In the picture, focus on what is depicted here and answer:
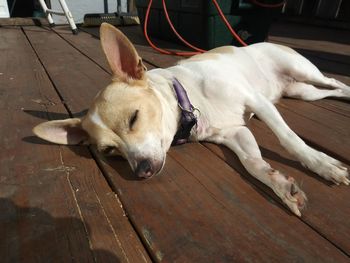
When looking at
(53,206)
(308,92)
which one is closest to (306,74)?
(308,92)

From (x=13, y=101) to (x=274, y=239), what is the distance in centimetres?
211

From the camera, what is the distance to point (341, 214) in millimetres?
1186

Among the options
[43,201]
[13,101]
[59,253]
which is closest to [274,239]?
[59,253]

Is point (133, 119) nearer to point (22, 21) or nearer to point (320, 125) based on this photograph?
point (320, 125)

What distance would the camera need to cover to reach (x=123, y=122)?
160 cm

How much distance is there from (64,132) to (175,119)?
0.61m

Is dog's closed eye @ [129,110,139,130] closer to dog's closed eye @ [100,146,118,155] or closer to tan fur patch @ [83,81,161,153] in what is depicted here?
tan fur patch @ [83,81,161,153]

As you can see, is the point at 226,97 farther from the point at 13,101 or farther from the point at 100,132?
the point at 13,101

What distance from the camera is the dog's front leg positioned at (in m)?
1.25

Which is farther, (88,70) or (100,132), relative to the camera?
(88,70)

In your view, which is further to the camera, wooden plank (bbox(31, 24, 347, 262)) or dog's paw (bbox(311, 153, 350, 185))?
dog's paw (bbox(311, 153, 350, 185))

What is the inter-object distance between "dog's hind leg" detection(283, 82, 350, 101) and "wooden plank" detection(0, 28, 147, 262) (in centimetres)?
156

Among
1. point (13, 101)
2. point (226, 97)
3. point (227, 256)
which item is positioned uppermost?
point (226, 97)

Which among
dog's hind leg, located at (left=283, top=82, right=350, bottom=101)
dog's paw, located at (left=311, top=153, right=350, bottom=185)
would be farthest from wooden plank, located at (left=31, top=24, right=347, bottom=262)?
dog's hind leg, located at (left=283, top=82, right=350, bottom=101)
